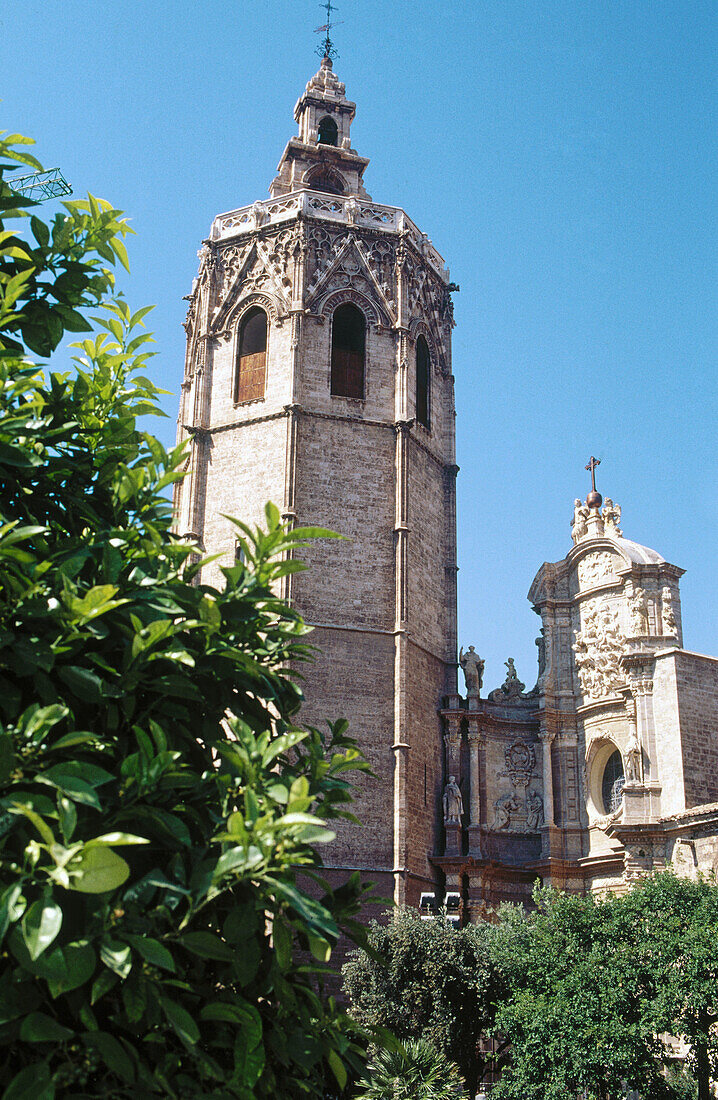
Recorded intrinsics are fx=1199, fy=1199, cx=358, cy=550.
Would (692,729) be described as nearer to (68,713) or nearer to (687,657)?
(687,657)

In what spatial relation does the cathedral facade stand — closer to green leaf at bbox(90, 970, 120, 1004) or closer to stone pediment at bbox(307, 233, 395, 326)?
stone pediment at bbox(307, 233, 395, 326)

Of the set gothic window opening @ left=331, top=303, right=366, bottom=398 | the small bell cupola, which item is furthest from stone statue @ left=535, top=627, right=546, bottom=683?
the small bell cupola

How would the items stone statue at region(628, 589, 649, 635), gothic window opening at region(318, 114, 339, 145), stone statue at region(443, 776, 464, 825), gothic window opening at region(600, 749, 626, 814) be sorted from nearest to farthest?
stone statue at region(628, 589, 649, 635) → stone statue at region(443, 776, 464, 825) → gothic window opening at region(600, 749, 626, 814) → gothic window opening at region(318, 114, 339, 145)

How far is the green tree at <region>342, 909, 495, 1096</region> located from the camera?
17969mm

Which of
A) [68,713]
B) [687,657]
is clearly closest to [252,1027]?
[68,713]

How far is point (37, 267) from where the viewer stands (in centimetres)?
616

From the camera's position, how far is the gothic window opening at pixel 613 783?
999 inches

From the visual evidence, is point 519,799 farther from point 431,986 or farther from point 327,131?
point 327,131

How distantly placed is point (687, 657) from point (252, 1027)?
2073cm

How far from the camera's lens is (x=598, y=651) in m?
26.4

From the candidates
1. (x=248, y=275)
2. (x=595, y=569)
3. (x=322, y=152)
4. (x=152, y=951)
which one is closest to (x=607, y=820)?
(x=595, y=569)

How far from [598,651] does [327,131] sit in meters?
17.6

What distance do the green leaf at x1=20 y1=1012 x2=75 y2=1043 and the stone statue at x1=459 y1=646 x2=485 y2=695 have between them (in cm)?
2277

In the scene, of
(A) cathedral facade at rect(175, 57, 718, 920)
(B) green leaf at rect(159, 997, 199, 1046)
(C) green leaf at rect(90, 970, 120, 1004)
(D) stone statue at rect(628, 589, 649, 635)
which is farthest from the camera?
(D) stone statue at rect(628, 589, 649, 635)
